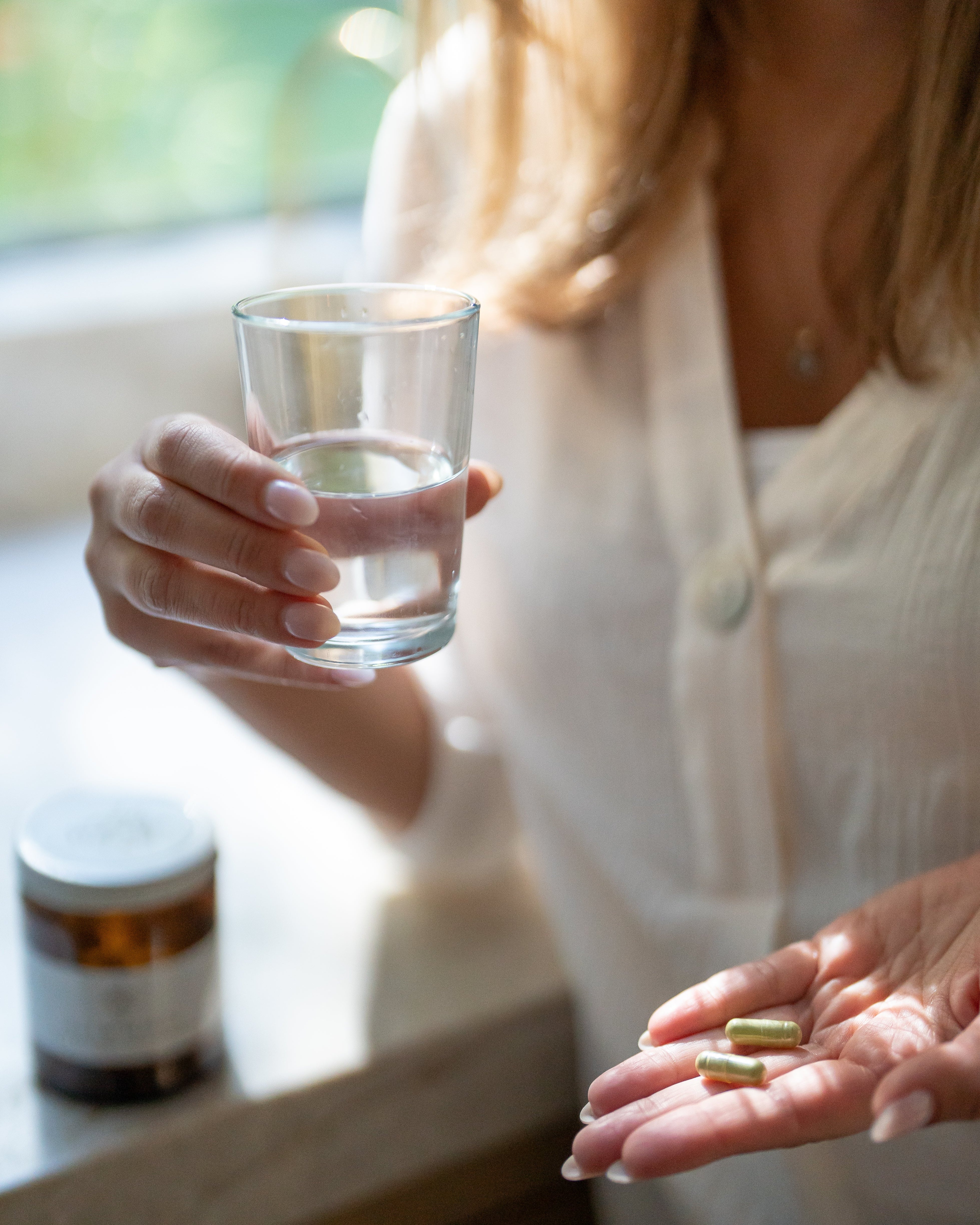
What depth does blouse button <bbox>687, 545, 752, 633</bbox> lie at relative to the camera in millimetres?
597

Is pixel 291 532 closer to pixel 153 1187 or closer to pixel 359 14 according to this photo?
pixel 153 1187

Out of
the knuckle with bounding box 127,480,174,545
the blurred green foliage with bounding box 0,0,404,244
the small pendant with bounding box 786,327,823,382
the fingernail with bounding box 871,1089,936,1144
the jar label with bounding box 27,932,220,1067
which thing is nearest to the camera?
the fingernail with bounding box 871,1089,936,1144

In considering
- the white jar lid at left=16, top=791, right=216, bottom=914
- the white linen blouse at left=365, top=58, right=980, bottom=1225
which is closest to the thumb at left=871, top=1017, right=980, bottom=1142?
the white linen blouse at left=365, top=58, right=980, bottom=1225

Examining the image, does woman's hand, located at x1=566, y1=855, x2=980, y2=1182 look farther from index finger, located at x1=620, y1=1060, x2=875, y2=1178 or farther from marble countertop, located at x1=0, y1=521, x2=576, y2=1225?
marble countertop, located at x1=0, y1=521, x2=576, y2=1225

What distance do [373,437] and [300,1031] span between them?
356 mm

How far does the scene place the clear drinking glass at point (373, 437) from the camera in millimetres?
389

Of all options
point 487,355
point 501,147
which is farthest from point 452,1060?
point 501,147

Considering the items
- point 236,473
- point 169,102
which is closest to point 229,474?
point 236,473

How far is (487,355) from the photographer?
76 centimetres

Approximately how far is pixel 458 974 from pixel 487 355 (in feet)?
1.25

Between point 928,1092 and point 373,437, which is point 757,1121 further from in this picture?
point 373,437

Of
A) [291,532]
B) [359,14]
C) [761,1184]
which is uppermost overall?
[359,14]

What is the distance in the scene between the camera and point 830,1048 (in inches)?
15.9

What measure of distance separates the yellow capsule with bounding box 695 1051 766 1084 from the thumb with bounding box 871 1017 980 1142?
0.16ft
